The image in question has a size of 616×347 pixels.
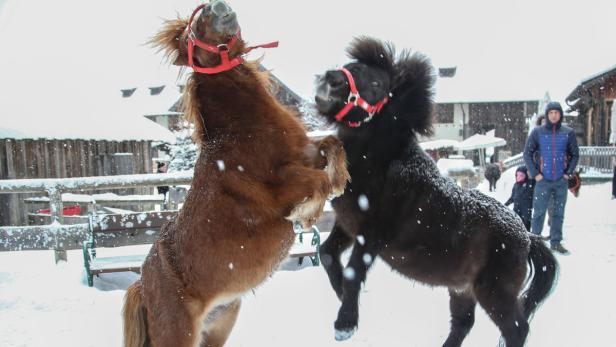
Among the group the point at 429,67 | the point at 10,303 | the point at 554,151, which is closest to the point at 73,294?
the point at 10,303

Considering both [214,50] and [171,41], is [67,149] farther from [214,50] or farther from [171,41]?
[214,50]

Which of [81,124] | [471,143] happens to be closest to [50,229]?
[81,124]

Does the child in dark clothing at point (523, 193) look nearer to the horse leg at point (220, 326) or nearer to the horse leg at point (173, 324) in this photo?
the horse leg at point (220, 326)

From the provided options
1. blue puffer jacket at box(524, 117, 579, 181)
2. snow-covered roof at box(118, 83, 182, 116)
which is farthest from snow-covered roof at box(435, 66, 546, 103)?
blue puffer jacket at box(524, 117, 579, 181)

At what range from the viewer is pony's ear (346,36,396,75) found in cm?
272

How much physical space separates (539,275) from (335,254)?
1.35 metres

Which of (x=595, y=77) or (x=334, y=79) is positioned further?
(x=595, y=77)

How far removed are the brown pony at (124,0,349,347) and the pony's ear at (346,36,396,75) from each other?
30.5 inches

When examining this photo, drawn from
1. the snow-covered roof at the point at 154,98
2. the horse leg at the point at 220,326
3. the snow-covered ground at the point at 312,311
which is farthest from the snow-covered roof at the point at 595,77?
the snow-covered roof at the point at 154,98

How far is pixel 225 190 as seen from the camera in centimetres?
213

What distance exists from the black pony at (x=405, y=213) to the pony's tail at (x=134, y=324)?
→ 3.68ft

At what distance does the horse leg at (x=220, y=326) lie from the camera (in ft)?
8.08

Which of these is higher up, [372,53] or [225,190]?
[372,53]

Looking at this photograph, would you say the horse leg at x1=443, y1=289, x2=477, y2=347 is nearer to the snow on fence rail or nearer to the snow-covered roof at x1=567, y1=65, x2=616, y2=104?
the snow on fence rail
